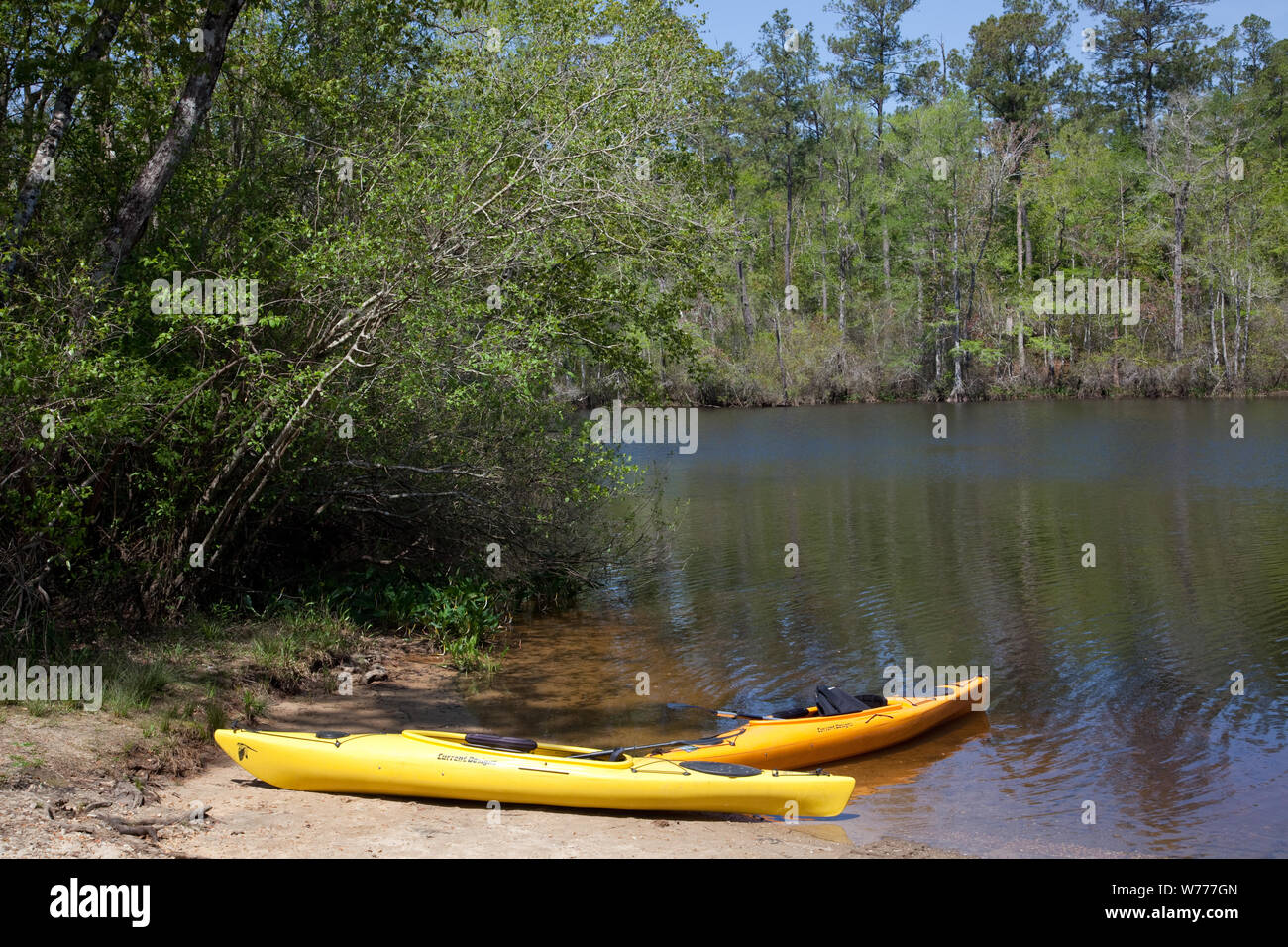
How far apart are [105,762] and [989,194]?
183ft

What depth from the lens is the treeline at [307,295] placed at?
9.99 metres

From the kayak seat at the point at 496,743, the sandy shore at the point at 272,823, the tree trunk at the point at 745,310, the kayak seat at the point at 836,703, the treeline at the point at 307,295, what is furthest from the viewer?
the tree trunk at the point at 745,310

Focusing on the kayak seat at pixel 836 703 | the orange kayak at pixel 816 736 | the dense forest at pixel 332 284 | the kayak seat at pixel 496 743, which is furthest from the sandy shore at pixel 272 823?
the dense forest at pixel 332 284

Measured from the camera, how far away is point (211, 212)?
1241 cm

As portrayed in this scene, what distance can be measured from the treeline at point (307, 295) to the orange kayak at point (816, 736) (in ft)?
14.7

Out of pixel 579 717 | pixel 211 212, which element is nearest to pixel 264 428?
pixel 211 212

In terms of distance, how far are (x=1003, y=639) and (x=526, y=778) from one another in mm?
7799

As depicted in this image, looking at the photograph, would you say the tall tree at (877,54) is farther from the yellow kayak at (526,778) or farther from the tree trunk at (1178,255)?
the yellow kayak at (526,778)

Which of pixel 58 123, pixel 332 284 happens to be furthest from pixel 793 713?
pixel 58 123

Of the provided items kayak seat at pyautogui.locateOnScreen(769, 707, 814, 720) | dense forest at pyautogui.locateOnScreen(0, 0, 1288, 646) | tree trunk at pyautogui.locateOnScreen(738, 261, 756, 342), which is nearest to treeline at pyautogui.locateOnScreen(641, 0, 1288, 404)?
tree trunk at pyautogui.locateOnScreen(738, 261, 756, 342)

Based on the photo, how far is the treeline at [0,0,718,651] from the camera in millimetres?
9992

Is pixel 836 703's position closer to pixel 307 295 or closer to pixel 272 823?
pixel 272 823

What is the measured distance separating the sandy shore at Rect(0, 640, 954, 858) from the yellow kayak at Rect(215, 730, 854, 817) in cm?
12
